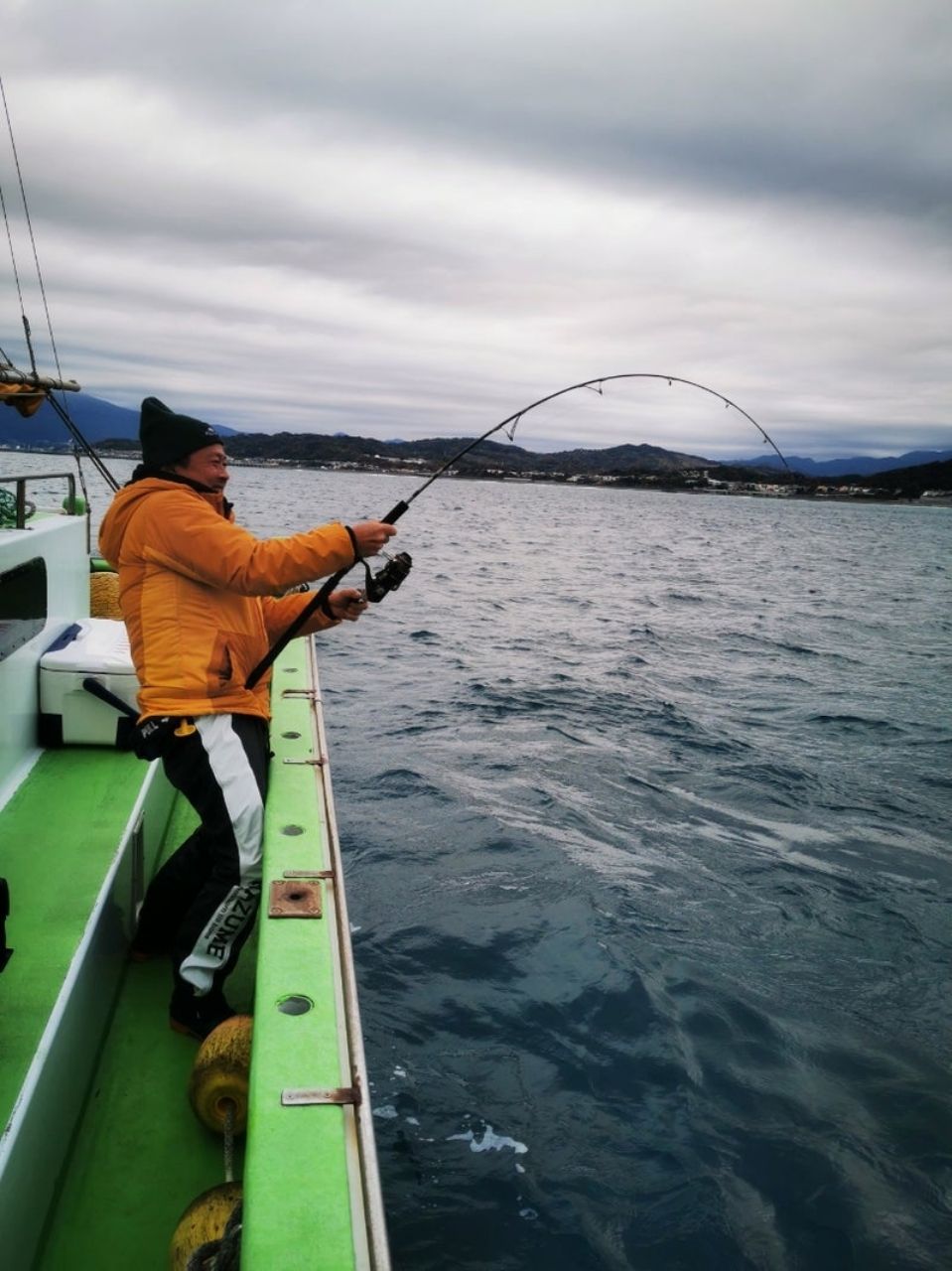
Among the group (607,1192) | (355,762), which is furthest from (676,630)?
(607,1192)

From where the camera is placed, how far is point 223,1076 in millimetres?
2539

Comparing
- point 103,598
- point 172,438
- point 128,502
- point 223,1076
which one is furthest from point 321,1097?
point 103,598

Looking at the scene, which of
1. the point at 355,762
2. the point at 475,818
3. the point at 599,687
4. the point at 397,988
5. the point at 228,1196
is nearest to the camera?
the point at 228,1196

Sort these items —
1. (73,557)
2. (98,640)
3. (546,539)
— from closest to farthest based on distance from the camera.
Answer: (98,640) < (73,557) < (546,539)

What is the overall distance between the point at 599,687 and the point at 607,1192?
25.6 ft

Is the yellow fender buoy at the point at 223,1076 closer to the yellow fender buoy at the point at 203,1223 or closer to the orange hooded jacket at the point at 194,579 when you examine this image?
the yellow fender buoy at the point at 203,1223

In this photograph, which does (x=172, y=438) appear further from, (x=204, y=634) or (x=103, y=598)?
(x=103, y=598)

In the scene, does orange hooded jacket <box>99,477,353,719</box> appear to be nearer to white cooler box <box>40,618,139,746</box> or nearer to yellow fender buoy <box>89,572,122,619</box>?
white cooler box <box>40,618,139,746</box>

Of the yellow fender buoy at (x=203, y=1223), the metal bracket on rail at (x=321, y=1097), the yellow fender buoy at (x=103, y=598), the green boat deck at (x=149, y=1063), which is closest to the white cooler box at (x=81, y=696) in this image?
the green boat deck at (x=149, y=1063)

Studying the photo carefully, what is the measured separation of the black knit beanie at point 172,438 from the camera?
2809 millimetres

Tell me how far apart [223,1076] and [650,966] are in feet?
9.56

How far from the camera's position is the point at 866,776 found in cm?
797

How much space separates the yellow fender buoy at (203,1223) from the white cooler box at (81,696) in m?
2.91

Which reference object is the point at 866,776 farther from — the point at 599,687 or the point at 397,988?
the point at 397,988
